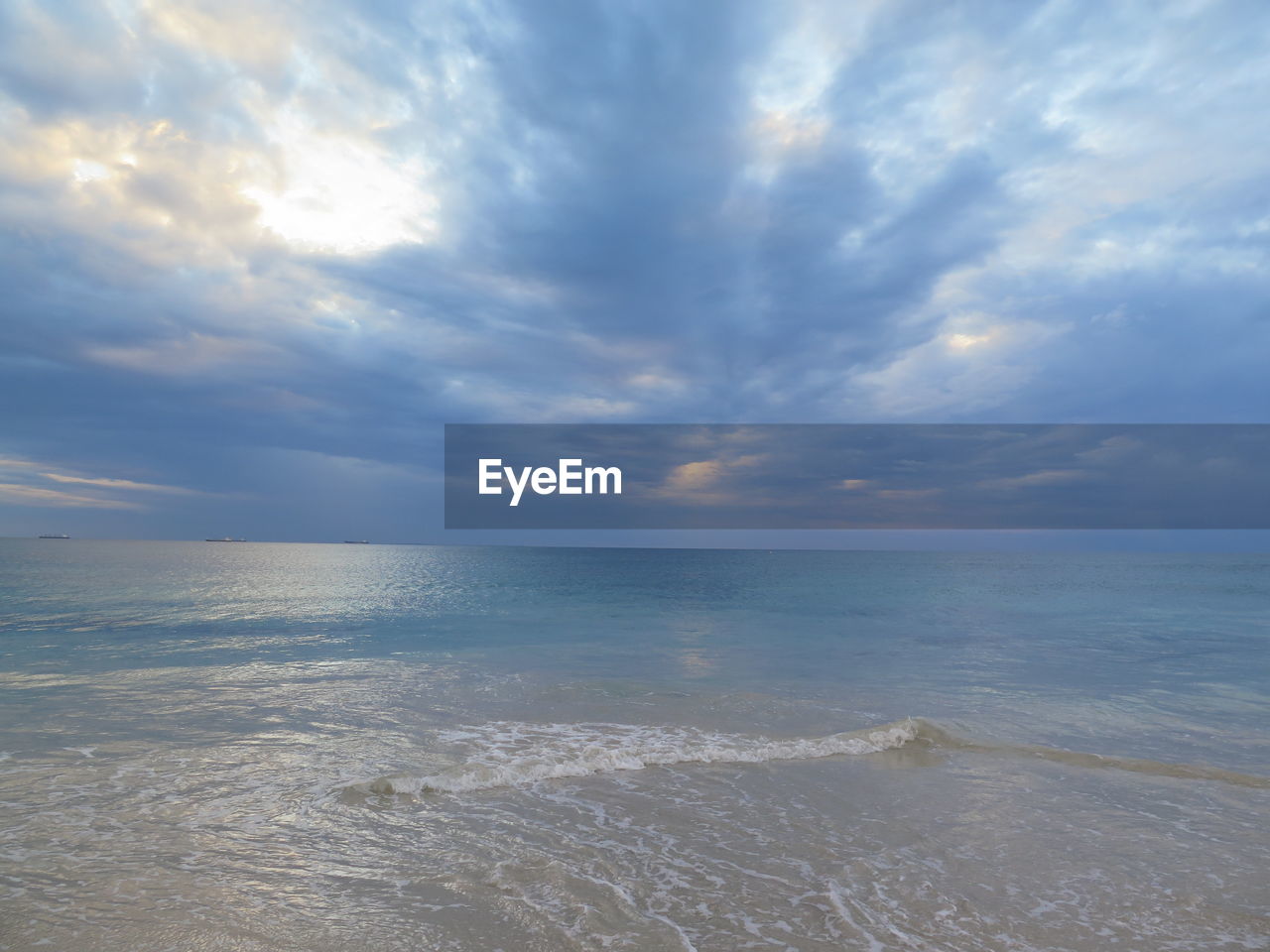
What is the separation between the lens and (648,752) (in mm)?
11812

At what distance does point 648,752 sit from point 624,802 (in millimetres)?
2434

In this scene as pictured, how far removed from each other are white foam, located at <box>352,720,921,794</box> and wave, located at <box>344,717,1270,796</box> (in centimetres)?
2

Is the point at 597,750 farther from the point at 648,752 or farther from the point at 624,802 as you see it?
the point at 624,802

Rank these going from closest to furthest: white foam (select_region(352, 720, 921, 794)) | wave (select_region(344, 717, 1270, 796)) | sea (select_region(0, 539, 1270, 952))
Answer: sea (select_region(0, 539, 1270, 952))
white foam (select_region(352, 720, 921, 794))
wave (select_region(344, 717, 1270, 796))

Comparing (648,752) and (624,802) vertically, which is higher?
Result: (624,802)

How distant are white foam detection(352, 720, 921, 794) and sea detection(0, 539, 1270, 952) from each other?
8cm

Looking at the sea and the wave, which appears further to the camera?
the wave

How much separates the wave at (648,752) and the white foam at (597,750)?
0.05ft

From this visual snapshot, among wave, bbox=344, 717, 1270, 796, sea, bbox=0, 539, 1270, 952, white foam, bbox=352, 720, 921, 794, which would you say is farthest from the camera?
wave, bbox=344, 717, 1270, 796

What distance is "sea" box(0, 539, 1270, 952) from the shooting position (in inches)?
243

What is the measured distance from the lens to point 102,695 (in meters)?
15.7

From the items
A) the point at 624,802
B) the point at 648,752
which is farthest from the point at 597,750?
the point at 624,802

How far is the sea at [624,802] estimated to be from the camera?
617cm

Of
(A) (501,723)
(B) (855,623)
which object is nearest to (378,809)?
(A) (501,723)
